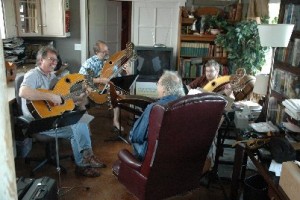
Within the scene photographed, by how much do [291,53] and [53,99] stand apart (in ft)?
6.66

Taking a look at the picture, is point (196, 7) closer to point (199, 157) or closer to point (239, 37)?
point (239, 37)

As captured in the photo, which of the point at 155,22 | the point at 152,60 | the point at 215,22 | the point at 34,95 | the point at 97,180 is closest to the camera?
the point at 34,95

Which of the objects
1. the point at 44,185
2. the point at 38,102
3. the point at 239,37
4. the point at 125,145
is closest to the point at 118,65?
the point at 125,145

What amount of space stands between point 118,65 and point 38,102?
1.25m

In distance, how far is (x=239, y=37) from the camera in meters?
3.83

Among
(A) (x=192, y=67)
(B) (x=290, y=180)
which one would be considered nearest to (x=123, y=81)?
(A) (x=192, y=67)

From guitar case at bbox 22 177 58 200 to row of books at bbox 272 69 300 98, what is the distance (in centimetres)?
184

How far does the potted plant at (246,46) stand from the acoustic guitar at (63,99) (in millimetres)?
2207

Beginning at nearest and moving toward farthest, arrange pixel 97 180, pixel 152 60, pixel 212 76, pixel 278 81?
1. pixel 278 81
2. pixel 97 180
3. pixel 212 76
4. pixel 152 60

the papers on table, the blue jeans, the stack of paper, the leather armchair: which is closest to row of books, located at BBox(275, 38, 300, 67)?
the stack of paper

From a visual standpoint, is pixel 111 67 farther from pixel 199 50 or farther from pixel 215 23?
pixel 215 23

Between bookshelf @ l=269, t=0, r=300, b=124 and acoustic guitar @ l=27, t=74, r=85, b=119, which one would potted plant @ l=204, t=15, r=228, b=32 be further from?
acoustic guitar @ l=27, t=74, r=85, b=119

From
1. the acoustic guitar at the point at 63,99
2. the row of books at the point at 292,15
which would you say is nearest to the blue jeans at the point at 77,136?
the acoustic guitar at the point at 63,99

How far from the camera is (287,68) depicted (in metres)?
2.17
